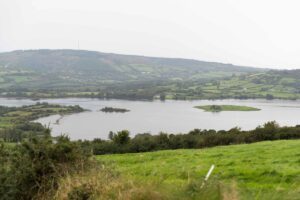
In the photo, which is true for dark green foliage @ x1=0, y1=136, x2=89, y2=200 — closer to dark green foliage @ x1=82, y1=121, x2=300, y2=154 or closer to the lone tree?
dark green foliage @ x1=82, y1=121, x2=300, y2=154

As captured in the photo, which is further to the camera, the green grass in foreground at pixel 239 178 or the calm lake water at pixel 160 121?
the calm lake water at pixel 160 121

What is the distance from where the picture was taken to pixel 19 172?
25.2ft

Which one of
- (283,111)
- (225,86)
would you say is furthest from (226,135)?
(225,86)

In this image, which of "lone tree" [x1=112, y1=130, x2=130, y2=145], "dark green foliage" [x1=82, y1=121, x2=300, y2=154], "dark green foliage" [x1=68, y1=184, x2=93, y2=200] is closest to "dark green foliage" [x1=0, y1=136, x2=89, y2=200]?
"dark green foliage" [x1=68, y1=184, x2=93, y2=200]

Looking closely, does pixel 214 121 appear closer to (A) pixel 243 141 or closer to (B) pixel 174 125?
(B) pixel 174 125

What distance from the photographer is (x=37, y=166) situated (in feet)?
25.9

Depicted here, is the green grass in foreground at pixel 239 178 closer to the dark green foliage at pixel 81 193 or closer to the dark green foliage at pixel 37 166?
the dark green foliage at pixel 81 193

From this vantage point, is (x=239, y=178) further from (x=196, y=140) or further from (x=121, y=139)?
(x=121, y=139)

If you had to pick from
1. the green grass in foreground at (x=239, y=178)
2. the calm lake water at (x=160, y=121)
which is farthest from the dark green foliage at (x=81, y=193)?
the calm lake water at (x=160, y=121)

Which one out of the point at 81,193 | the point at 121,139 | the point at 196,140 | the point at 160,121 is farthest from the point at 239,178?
the point at 160,121

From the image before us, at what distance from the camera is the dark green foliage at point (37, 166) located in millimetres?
7535

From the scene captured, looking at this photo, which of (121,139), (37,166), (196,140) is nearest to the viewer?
(37,166)

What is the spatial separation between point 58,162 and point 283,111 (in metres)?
108

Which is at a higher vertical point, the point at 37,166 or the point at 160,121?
the point at 37,166
